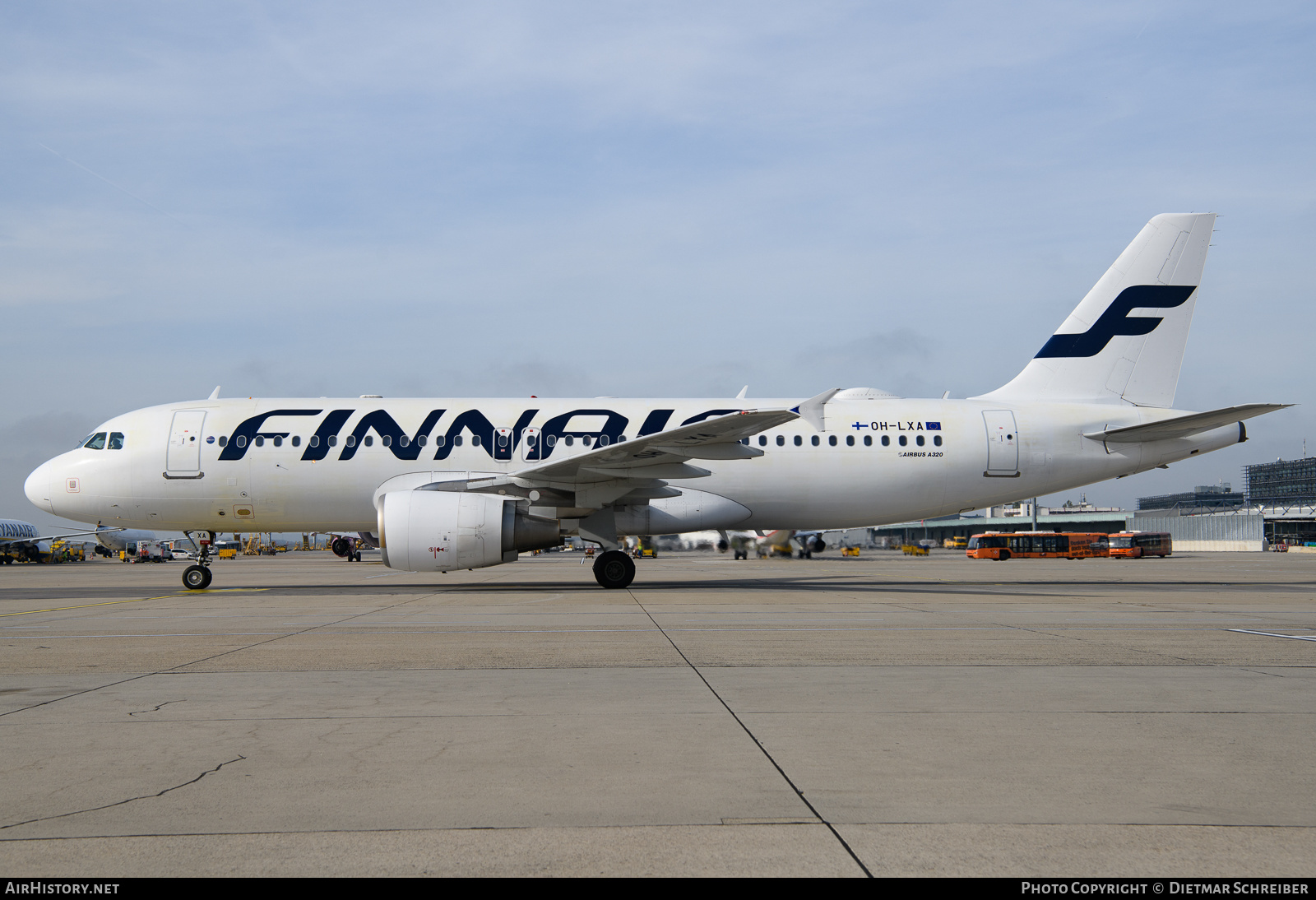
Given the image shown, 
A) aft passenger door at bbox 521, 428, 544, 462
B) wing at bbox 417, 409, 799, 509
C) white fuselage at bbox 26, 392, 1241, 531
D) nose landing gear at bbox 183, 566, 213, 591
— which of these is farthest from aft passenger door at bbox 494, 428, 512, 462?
nose landing gear at bbox 183, 566, 213, 591

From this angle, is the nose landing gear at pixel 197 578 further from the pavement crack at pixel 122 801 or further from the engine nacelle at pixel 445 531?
the pavement crack at pixel 122 801

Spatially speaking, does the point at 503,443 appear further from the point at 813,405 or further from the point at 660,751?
the point at 660,751

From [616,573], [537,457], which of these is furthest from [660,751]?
[537,457]

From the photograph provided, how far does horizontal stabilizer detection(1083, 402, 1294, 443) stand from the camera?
18686 millimetres

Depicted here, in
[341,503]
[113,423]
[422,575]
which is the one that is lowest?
[422,575]

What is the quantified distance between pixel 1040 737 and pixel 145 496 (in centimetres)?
1972

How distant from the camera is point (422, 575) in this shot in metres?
28.0

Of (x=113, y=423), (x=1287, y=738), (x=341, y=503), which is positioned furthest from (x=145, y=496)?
(x=1287, y=738)

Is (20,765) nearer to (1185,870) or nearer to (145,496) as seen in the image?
(1185,870)

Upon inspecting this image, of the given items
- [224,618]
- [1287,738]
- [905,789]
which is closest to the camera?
[905,789]

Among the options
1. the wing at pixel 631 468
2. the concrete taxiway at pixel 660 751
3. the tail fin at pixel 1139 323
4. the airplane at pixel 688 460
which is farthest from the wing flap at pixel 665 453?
the tail fin at pixel 1139 323

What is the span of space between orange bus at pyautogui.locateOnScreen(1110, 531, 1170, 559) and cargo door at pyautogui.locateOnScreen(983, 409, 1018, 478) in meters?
42.5
